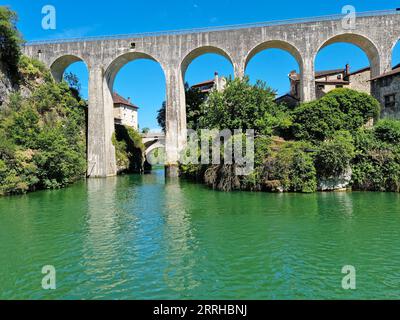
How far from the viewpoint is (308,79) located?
26500 millimetres

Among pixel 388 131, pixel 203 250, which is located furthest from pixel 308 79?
pixel 203 250

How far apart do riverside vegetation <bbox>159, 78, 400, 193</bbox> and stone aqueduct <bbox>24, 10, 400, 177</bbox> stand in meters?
6.43

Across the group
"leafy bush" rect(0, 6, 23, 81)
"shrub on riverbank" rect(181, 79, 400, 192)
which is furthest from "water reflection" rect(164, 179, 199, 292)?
"leafy bush" rect(0, 6, 23, 81)

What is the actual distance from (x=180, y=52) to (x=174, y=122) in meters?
6.75

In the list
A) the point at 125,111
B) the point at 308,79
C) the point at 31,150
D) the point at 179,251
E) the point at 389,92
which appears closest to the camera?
the point at 179,251

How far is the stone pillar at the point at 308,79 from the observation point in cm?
2647

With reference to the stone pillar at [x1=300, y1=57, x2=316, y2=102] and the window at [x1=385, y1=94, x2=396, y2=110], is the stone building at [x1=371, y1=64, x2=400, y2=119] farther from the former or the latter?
the stone pillar at [x1=300, y1=57, x2=316, y2=102]

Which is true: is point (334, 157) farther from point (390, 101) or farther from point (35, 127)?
point (35, 127)

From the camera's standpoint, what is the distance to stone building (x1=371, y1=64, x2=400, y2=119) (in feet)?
76.7

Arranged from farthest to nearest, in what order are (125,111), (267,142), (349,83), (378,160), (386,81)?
(125,111) < (349,83) < (386,81) < (267,142) < (378,160)

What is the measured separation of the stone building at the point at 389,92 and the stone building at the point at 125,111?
37.6 metres

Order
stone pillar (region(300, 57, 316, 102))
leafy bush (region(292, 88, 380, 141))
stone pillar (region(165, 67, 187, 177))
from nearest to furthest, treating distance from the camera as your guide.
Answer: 1. leafy bush (region(292, 88, 380, 141))
2. stone pillar (region(300, 57, 316, 102))
3. stone pillar (region(165, 67, 187, 177))

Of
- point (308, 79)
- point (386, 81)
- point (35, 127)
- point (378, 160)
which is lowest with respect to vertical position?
point (378, 160)
